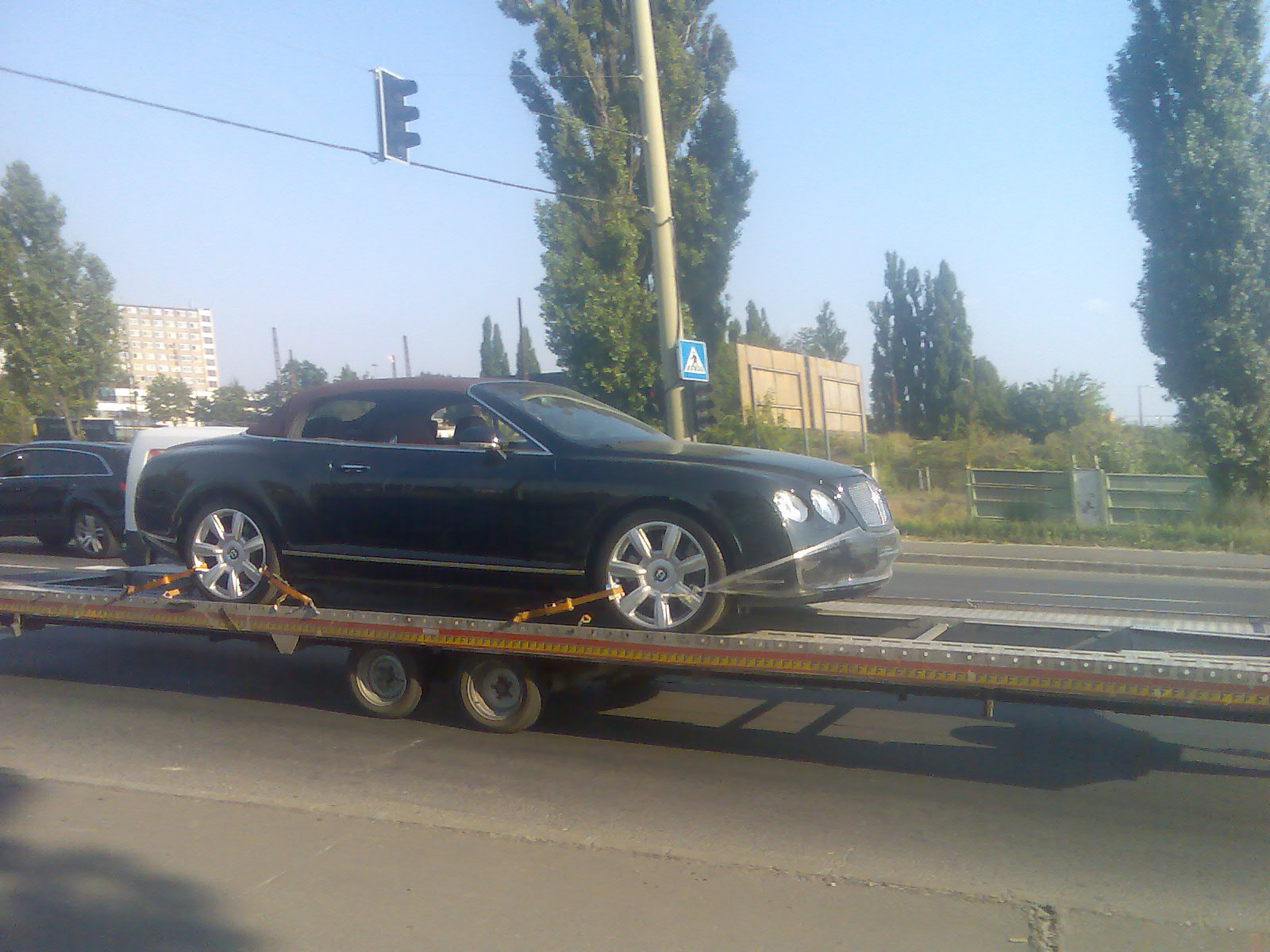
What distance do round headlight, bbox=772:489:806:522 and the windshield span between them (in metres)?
1.20

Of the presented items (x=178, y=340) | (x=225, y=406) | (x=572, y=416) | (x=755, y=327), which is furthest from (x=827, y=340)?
(x=178, y=340)

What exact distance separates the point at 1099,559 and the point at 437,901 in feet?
50.6

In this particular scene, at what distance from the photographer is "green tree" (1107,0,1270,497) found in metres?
20.3

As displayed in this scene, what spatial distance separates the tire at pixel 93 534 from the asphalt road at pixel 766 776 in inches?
235

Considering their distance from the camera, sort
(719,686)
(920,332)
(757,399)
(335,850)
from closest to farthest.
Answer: (335,850) < (719,686) < (757,399) < (920,332)

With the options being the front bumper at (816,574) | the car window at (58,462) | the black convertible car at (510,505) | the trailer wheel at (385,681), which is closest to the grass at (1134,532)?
the car window at (58,462)

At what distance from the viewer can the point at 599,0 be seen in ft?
82.9

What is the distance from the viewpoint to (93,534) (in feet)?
45.2

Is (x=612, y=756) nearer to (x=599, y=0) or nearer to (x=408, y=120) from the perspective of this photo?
(x=408, y=120)

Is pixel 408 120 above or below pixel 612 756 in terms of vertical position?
above

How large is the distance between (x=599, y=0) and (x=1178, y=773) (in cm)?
2384

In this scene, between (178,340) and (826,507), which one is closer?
(826,507)

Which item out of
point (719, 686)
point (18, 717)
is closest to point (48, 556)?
point (18, 717)

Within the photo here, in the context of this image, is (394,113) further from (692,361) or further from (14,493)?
(14,493)
